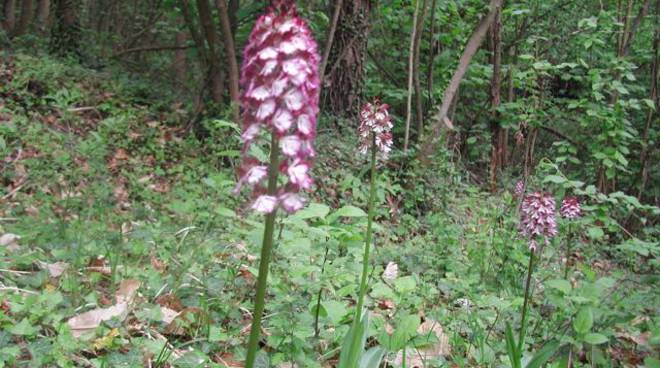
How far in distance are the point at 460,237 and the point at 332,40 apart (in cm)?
362

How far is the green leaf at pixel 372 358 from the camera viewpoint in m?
2.25

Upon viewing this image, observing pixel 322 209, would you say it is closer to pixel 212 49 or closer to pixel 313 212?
pixel 313 212

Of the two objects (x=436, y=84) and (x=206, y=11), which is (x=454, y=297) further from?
(x=436, y=84)

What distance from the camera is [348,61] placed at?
7762 millimetres

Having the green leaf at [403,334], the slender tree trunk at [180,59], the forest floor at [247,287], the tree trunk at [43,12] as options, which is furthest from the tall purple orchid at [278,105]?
the tree trunk at [43,12]

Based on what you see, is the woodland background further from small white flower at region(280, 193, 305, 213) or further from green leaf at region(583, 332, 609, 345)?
small white flower at region(280, 193, 305, 213)

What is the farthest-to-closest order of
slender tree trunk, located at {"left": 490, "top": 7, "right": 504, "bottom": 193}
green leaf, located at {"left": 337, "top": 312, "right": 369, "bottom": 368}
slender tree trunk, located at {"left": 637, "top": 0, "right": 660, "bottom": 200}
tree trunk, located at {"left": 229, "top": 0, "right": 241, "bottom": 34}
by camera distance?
slender tree trunk, located at {"left": 490, "top": 7, "right": 504, "bottom": 193}, slender tree trunk, located at {"left": 637, "top": 0, "right": 660, "bottom": 200}, tree trunk, located at {"left": 229, "top": 0, "right": 241, "bottom": 34}, green leaf, located at {"left": 337, "top": 312, "right": 369, "bottom": 368}

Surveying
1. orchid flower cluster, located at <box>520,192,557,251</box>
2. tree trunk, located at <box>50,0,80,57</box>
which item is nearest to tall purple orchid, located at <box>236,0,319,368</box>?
orchid flower cluster, located at <box>520,192,557,251</box>

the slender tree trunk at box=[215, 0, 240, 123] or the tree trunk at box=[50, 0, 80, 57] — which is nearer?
the slender tree trunk at box=[215, 0, 240, 123]

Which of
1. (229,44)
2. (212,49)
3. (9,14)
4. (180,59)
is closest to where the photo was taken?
(229,44)

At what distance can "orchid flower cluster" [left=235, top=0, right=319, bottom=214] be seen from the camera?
1.44 meters

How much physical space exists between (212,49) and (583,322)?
19.4ft


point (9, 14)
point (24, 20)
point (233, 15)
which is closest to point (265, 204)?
point (233, 15)

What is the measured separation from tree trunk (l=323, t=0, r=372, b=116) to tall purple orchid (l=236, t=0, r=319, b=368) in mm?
6321
